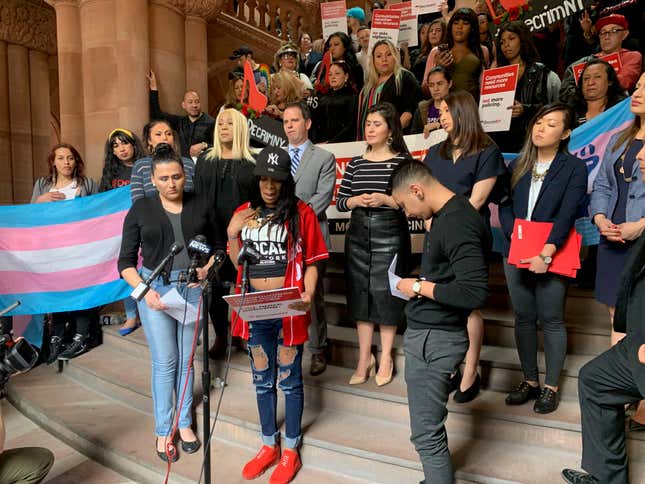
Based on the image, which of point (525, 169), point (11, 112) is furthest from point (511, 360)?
point (11, 112)

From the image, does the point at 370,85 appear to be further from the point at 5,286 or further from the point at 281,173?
the point at 5,286

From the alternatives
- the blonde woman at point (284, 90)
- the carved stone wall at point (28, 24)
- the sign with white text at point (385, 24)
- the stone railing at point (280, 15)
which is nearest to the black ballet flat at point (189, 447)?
the blonde woman at point (284, 90)

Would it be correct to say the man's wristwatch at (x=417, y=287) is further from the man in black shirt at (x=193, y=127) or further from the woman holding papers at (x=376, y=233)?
the man in black shirt at (x=193, y=127)

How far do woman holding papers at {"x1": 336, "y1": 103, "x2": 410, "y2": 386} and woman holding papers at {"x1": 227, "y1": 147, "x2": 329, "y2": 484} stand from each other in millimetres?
505

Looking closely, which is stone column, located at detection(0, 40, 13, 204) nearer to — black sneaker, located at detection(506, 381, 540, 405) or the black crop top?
the black crop top

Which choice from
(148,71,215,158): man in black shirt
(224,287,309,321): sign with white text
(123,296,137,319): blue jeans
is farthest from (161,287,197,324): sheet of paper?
(148,71,215,158): man in black shirt

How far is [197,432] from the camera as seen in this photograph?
356 centimetres

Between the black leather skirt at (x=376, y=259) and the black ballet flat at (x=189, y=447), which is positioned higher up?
the black leather skirt at (x=376, y=259)

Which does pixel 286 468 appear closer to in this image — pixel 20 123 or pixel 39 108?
pixel 20 123

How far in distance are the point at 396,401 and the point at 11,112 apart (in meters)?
9.92

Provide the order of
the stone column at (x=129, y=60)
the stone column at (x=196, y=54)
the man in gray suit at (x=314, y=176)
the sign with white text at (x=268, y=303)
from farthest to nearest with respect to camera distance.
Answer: the stone column at (x=196, y=54) → the stone column at (x=129, y=60) → the man in gray suit at (x=314, y=176) → the sign with white text at (x=268, y=303)

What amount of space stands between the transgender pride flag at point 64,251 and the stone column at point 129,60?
1.46m

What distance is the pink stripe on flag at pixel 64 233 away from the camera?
4.61 meters

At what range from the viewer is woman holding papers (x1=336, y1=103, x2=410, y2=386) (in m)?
3.31
